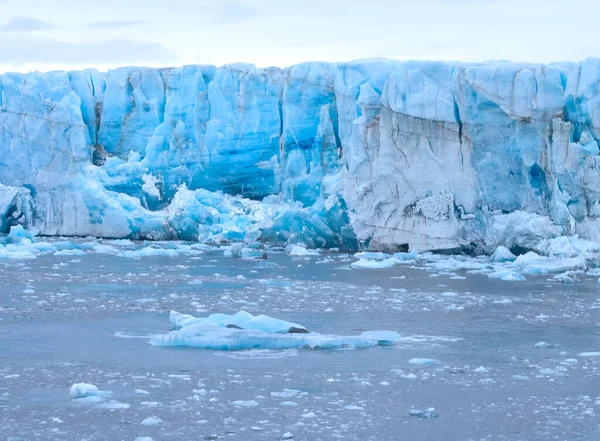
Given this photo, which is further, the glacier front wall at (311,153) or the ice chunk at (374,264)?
the glacier front wall at (311,153)

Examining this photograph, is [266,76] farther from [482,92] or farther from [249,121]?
[482,92]

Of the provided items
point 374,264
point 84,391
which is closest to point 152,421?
point 84,391

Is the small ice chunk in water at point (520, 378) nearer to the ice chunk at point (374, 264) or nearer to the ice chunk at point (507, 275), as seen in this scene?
the ice chunk at point (507, 275)

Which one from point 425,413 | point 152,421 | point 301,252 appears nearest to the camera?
point 152,421

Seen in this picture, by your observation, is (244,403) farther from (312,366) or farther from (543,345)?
(543,345)

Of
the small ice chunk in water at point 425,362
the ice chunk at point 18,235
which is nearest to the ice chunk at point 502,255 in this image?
the small ice chunk in water at point 425,362

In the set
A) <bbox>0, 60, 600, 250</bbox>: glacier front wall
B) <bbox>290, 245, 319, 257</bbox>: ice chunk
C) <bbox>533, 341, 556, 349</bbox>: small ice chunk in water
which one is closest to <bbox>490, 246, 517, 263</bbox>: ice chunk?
<bbox>0, 60, 600, 250</bbox>: glacier front wall
